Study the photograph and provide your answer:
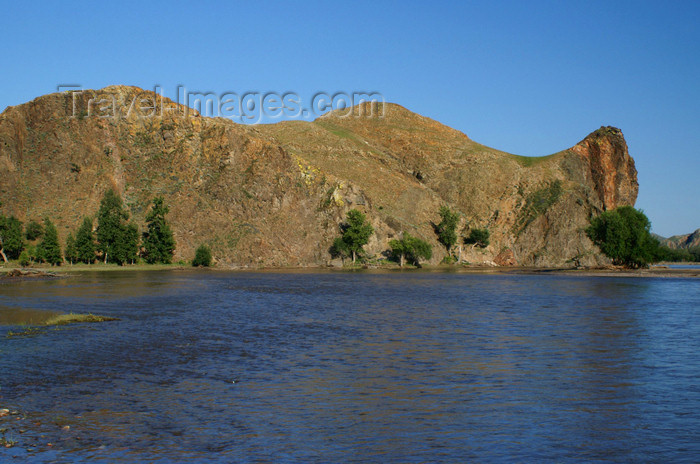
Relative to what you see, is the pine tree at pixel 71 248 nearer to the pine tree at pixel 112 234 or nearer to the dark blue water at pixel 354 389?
the pine tree at pixel 112 234

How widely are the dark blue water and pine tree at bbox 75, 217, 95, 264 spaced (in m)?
Answer: 72.5

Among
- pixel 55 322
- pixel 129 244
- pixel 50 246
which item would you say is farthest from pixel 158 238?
pixel 55 322

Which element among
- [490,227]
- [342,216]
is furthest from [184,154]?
[490,227]

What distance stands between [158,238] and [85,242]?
43.7 feet

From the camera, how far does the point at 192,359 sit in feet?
86.9

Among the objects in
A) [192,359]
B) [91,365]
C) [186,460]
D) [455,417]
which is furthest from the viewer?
[192,359]

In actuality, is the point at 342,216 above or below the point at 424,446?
above

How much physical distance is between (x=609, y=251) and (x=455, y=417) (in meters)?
104

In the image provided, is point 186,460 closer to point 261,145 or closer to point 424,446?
point 424,446

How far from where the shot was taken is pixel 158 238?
389 ft

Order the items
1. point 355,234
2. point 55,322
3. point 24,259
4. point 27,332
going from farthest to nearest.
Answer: point 355,234
point 24,259
point 55,322
point 27,332

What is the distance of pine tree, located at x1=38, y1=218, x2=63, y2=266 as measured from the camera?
349 feet

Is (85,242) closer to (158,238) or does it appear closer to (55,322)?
(158,238)

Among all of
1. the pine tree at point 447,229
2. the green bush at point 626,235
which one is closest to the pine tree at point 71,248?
the pine tree at point 447,229
